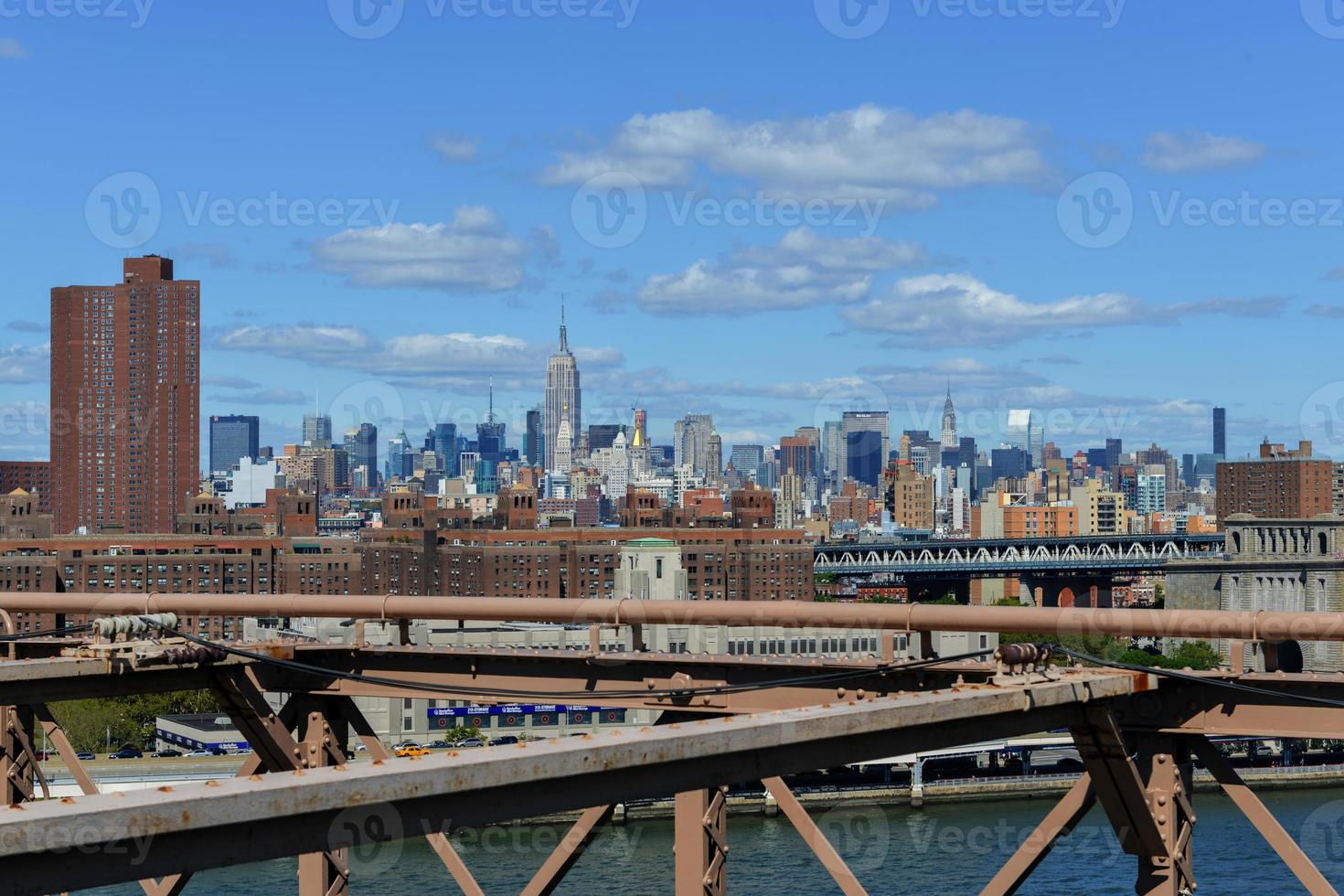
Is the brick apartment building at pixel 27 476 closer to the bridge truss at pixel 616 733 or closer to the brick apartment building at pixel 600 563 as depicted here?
the brick apartment building at pixel 600 563

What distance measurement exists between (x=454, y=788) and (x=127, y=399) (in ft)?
531

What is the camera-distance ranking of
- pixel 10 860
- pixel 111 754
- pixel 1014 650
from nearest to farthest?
1. pixel 10 860
2. pixel 1014 650
3. pixel 111 754

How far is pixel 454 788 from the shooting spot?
4633 mm

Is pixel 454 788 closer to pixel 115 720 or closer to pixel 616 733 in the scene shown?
pixel 616 733

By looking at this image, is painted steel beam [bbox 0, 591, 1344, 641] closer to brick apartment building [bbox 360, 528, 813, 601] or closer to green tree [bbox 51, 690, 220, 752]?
green tree [bbox 51, 690, 220, 752]

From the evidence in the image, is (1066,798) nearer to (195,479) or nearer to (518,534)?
(518,534)

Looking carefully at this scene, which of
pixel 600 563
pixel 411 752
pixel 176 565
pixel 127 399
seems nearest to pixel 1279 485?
pixel 600 563

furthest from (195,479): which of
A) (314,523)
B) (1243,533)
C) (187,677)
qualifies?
(187,677)

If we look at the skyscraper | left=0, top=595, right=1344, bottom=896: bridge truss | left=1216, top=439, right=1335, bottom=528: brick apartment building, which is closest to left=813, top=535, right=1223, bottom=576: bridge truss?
left=1216, top=439, right=1335, bottom=528: brick apartment building

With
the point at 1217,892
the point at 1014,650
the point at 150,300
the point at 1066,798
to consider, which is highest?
the point at 150,300

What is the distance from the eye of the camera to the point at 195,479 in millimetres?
156875

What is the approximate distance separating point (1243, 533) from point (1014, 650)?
10343 centimetres

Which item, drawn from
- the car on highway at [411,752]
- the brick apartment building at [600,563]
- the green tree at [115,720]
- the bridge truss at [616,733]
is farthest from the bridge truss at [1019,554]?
the bridge truss at [616,733]

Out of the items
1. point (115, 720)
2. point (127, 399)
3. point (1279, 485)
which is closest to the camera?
point (115, 720)
